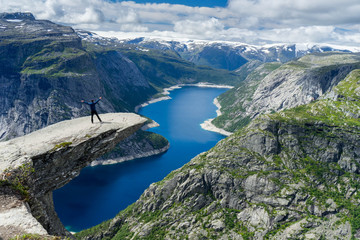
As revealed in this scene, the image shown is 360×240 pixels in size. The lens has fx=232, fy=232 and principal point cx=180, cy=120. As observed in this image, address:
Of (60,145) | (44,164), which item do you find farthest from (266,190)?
(44,164)

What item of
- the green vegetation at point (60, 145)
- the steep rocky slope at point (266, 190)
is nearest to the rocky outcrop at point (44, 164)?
the green vegetation at point (60, 145)

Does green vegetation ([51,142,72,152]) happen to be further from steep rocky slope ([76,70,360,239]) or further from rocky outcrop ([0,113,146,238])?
steep rocky slope ([76,70,360,239])

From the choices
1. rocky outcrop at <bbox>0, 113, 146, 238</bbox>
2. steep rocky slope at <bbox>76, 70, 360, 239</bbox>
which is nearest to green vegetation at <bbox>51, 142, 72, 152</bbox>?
rocky outcrop at <bbox>0, 113, 146, 238</bbox>

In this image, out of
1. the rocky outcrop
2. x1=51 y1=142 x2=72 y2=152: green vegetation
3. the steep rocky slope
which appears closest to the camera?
the rocky outcrop

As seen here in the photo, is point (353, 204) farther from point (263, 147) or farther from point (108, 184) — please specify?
point (108, 184)

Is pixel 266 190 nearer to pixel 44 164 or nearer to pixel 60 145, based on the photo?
pixel 60 145
